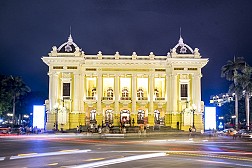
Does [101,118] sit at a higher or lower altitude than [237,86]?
lower

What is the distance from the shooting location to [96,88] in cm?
7781

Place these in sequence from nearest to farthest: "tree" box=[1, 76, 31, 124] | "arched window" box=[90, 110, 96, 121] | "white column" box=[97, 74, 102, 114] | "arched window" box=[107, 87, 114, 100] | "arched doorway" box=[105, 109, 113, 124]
A: "white column" box=[97, 74, 102, 114] < "arched window" box=[90, 110, 96, 121] < "arched doorway" box=[105, 109, 113, 124] < "arched window" box=[107, 87, 114, 100] < "tree" box=[1, 76, 31, 124]

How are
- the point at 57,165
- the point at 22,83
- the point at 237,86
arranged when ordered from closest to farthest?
the point at 57,165, the point at 237,86, the point at 22,83

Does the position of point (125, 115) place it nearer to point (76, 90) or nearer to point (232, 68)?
point (76, 90)

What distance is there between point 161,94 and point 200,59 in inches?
430

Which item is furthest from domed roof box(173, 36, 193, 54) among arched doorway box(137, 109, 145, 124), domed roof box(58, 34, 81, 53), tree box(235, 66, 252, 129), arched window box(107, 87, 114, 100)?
domed roof box(58, 34, 81, 53)

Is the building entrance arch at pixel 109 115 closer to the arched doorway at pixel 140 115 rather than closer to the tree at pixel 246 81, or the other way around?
the arched doorway at pixel 140 115

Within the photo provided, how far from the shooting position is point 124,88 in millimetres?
80062

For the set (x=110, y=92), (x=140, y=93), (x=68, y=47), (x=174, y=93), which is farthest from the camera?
(x=140, y=93)

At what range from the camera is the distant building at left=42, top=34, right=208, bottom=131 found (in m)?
74.2

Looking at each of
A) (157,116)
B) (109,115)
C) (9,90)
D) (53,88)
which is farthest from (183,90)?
(9,90)

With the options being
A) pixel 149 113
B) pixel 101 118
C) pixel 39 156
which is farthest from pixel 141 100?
pixel 39 156

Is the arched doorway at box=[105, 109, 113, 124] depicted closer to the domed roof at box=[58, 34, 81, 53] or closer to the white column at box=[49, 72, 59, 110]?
the white column at box=[49, 72, 59, 110]

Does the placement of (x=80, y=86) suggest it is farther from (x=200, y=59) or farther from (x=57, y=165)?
(x=57, y=165)
